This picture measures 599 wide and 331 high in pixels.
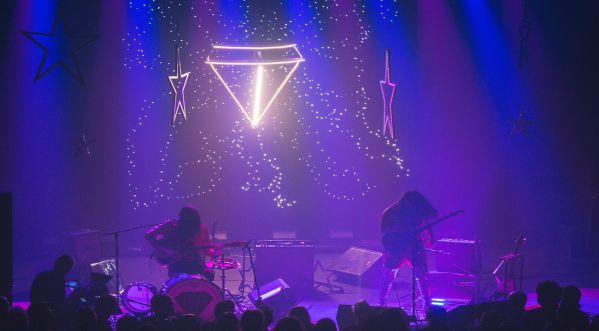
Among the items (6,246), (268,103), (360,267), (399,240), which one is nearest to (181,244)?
(6,246)

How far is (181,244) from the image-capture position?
30.2 ft

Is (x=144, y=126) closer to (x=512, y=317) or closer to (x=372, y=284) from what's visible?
(x=372, y=284)

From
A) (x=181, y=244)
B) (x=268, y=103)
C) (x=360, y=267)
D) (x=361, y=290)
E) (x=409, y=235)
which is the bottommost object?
(x=361, y=290)

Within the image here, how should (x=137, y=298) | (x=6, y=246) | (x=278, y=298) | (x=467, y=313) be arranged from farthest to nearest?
(x=278, y=298) < (x=137, y=298) < (x=6, y=246) < (x=467, y=313)

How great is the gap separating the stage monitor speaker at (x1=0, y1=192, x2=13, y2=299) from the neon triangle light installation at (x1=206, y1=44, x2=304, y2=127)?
23.1ft

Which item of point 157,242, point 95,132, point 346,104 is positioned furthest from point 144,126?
point 157,242

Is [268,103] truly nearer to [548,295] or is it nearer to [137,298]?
[137,298]

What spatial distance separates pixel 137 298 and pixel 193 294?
91 cm

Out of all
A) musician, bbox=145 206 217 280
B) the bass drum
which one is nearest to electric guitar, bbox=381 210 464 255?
the bass drum

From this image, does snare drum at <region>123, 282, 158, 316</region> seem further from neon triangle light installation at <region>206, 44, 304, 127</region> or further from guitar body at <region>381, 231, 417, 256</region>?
neon triangle light installation at <region>206, 44, 304, 127</region>

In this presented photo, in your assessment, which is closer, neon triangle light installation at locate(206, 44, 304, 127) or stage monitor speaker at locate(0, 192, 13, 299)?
stage monitor speaker at locate(0, 192, 13, 299)

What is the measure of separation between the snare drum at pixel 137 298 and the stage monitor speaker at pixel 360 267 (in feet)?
13.5

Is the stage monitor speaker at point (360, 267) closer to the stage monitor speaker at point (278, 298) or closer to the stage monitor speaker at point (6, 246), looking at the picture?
the stage monitor speaker at point (278, 298)

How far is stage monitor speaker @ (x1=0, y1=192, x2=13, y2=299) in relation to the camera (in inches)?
325
